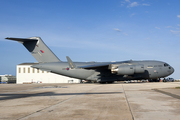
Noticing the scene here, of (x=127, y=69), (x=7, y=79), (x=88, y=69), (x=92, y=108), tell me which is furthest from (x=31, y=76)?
(x=92, y=108)

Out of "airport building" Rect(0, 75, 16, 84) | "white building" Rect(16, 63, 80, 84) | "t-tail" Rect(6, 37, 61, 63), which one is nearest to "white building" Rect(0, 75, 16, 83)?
"airport building" Rect(0, 75, 16, 84)

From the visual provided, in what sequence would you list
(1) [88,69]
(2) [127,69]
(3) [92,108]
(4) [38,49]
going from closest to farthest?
(3) [92,108] < (2) [127,69] < (1) [88,69] < (4) [38,49]

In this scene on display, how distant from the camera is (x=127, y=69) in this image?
30.2 metres

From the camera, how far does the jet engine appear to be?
3009 cm

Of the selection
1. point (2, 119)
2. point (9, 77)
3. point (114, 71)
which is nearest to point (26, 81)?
point (9, 77)

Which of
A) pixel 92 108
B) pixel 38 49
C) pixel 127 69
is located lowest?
pixel 92 108

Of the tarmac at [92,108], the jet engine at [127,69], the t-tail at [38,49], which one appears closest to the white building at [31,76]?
the t-tail at [38,49]

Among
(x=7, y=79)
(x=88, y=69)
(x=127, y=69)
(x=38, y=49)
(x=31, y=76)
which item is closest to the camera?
(x=127, y=69)

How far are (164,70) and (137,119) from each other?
30.2 metres

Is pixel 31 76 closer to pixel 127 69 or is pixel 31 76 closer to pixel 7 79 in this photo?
pixel 7 79

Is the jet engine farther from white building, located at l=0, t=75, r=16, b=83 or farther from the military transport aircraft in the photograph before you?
white building, located at l=0, t=75, r=16, b=83

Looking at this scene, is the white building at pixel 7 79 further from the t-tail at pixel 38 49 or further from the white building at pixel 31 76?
the t-tail at pixel 38 49

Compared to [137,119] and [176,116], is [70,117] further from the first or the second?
[176,116]

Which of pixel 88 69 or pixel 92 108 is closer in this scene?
pixel 92 108
